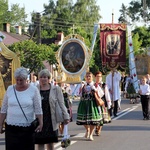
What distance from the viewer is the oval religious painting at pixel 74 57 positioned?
32500 millimetres

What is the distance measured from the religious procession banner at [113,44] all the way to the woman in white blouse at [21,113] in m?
20.7

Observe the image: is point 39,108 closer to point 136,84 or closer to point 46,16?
point 136,84

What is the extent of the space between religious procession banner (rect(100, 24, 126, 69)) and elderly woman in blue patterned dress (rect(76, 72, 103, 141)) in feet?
50.5

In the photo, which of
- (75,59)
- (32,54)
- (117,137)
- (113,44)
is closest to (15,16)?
(32,54)

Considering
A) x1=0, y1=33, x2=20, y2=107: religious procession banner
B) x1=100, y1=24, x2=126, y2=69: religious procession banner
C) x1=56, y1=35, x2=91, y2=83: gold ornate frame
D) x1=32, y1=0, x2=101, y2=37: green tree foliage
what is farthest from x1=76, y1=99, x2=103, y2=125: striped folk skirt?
x1=32, y1=0, x2=101, y2=37: green tree foliage

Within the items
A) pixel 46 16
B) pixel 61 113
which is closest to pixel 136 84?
pixel 61 113

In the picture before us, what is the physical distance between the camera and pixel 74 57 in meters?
32.2

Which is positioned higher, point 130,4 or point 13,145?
point 130,4

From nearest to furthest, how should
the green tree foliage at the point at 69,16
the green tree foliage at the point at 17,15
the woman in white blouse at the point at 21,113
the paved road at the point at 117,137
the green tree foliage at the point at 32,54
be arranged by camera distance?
1. the woman in white blouse at the point at 21,113
2. the paved road at the point at 117,137
3. the green tree foliage at the point at 32,54
4. the green tree foliage at the point at 69,16
5. the green tree foliage at the point at 17,15

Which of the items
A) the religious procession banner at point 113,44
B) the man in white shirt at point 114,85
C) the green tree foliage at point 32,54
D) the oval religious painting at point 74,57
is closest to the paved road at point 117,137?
the man in white shirt at point 114,85

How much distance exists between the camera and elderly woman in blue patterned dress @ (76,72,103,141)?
41.3 ft

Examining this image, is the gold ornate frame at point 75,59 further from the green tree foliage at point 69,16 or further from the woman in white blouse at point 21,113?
the green tree foliage at point 69,16

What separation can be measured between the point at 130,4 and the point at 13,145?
78930 millimetres

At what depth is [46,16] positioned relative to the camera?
309 ft
